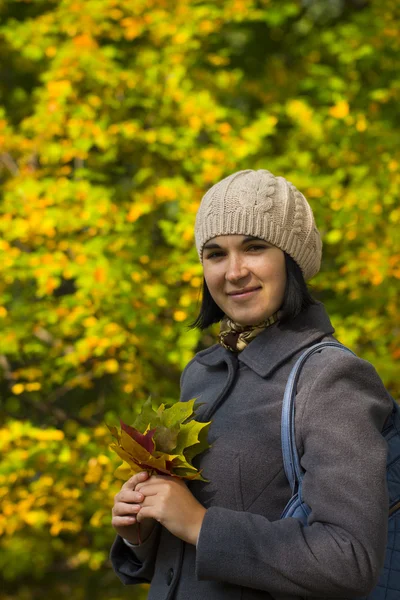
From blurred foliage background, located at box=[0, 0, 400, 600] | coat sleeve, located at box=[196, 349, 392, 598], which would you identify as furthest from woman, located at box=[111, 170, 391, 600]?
blurred foliage background, located at box=[0, 0, 400, 600]

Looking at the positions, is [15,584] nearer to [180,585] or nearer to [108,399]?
[108,399]

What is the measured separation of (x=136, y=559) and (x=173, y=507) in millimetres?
453

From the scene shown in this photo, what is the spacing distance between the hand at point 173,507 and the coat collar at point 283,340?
32 centimetres

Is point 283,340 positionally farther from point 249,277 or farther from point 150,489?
point 150,489

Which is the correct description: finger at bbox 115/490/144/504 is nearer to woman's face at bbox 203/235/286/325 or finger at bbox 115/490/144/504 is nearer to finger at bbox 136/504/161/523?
finger at bbox 136/504/161/523

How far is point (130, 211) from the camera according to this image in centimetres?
402

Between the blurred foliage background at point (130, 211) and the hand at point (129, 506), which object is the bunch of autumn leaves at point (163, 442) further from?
the blurred foliage background at point (130, 211)

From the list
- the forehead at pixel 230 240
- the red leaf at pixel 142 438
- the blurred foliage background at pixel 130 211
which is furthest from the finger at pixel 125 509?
the blurred foliage background at pixel 130 211

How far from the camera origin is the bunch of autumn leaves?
1.65 meters

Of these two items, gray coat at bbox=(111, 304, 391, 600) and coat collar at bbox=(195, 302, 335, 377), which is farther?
coat collar at bbox=(195, 302, 335, 377)

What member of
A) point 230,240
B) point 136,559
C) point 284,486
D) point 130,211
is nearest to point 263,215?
point 230,240

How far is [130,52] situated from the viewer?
4828mm

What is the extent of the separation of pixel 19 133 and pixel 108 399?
166cm

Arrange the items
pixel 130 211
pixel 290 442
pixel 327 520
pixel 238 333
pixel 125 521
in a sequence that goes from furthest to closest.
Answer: pixel 130 211, pixel 238 333, pixel 125 521, pixel 290 442, pixel 327 520
